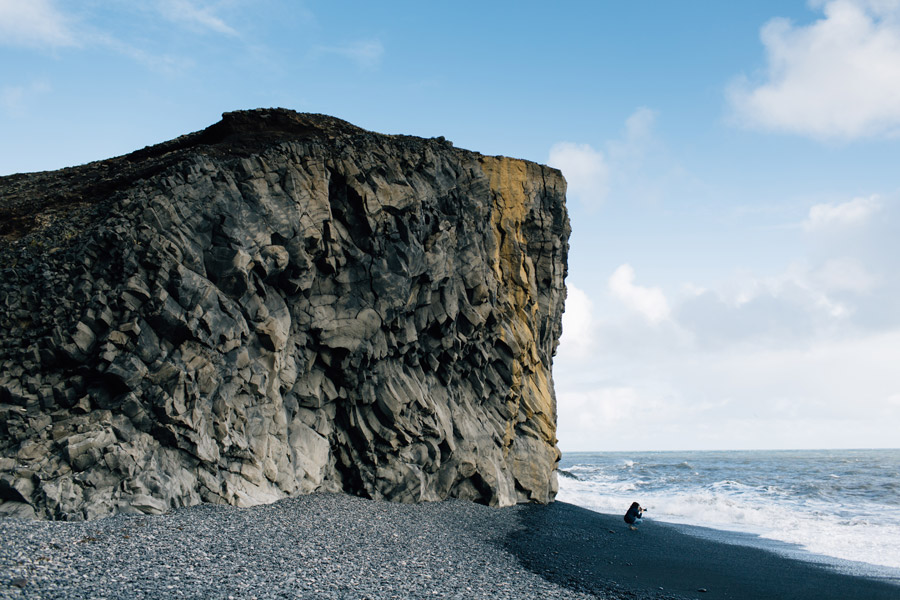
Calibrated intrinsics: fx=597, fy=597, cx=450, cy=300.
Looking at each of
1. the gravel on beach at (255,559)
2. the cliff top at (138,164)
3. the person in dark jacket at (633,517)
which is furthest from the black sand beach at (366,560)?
the cliff top at (138,164)

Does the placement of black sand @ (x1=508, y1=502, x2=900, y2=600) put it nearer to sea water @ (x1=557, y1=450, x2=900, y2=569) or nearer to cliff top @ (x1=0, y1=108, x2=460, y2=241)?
sea water @ (x1=557, y1=450, x2=900, y2=569)

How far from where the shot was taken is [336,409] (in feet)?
83.1

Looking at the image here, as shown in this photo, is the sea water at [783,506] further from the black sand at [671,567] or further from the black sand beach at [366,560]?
the black sand beach at [366,560]

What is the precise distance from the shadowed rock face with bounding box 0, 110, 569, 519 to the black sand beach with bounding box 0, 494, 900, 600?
209 cm

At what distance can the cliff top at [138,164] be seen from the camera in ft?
76.6

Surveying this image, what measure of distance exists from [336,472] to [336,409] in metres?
2.58

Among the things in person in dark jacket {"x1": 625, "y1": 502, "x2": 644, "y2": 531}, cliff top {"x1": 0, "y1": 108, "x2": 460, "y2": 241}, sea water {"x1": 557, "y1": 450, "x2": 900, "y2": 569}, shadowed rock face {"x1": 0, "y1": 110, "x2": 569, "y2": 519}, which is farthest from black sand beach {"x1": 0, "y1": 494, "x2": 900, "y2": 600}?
cliff top {"x1": 0, "y1": 108, "x2": 460, "y2": 241}

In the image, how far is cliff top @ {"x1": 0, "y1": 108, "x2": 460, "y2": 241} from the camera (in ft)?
76.6

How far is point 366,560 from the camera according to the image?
48.7 feet

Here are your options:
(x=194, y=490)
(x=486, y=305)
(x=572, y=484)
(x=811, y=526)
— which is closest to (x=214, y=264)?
(x=194, y=490)

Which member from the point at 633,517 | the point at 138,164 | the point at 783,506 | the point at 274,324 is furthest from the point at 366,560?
the point at 783,506

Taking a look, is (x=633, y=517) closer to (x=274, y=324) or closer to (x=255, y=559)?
(x=274, y=324)

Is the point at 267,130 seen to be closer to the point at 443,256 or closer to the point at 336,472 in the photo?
the point at 443,256

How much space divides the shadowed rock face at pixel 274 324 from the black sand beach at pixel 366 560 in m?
2.09
